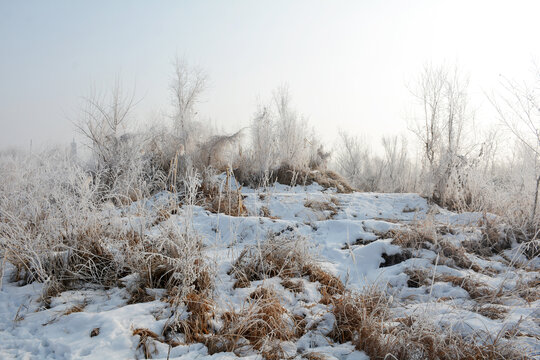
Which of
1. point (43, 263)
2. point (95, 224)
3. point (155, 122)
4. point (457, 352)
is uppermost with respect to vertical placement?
point (155, 122)

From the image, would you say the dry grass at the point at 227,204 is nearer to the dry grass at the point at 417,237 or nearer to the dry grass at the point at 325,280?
the dry grass at the point at 325,280

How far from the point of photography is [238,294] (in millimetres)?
3084

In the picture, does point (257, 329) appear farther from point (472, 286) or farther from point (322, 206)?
point (322, 206)

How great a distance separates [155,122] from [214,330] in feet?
29.6

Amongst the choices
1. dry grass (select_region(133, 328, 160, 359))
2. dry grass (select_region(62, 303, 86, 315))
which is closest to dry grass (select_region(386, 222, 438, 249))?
dry grass (select_region(133, 328, 160, 359))

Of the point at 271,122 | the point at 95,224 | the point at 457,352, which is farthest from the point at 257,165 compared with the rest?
the point at 457,352

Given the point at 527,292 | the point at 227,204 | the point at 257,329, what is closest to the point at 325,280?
the point at 257,329

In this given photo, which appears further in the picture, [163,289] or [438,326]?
[163,289]

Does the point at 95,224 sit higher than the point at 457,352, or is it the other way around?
the point at 95,224

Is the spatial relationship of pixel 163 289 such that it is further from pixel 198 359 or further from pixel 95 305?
pixel 198 359

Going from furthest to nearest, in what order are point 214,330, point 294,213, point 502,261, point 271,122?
point 271,122 < point 294,213 < point 502,261 < point 214,330

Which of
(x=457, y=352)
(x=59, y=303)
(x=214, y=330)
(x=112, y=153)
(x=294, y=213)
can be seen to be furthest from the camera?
(x=112, y=153)

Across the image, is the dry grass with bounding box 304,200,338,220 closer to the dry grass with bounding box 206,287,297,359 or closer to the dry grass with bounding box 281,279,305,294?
the dry grass with bounding box 281,279,305,294

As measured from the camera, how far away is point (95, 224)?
3602 millimetres
